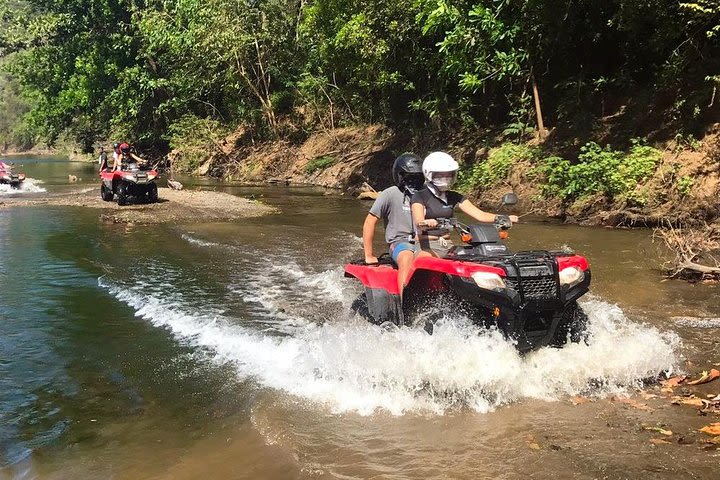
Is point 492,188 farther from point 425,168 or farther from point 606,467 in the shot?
point 606,467

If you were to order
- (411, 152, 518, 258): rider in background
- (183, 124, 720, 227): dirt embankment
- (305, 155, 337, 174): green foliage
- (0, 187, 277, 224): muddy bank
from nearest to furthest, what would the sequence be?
(411, 152, 518, 258): rider in background → (183, 124, 720, 227): dirt embankment → (0, 187, 277, 224): muddy bank → (305, 155, 337, 174): green foliage

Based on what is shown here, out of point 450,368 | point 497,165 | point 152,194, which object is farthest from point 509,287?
point 152,194

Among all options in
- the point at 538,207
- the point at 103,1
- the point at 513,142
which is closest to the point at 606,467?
the point at 538,207

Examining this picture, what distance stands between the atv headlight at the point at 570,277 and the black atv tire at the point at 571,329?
0.79ft

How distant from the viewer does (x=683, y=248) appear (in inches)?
335

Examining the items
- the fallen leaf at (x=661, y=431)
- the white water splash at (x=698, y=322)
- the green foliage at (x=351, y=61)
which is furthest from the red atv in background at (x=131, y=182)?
the fallen leaf at (x=661, y=431)

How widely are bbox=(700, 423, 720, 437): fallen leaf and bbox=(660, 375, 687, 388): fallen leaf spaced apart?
0.79m

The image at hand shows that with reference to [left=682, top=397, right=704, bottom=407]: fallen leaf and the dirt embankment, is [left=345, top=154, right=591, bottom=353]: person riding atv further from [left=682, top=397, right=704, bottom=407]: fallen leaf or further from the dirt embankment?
the dirt embankment

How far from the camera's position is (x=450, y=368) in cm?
463

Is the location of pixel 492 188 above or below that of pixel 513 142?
below

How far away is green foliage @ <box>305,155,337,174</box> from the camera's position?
28000 mm

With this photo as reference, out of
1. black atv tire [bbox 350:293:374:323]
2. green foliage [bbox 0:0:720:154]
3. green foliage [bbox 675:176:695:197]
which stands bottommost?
black atv tire [bbox 350:293:374:323]

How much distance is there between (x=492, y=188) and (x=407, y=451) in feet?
44.2

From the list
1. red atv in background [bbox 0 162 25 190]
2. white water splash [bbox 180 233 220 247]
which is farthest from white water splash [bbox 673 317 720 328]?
red atv in background [bbox 0 162 25 190]
